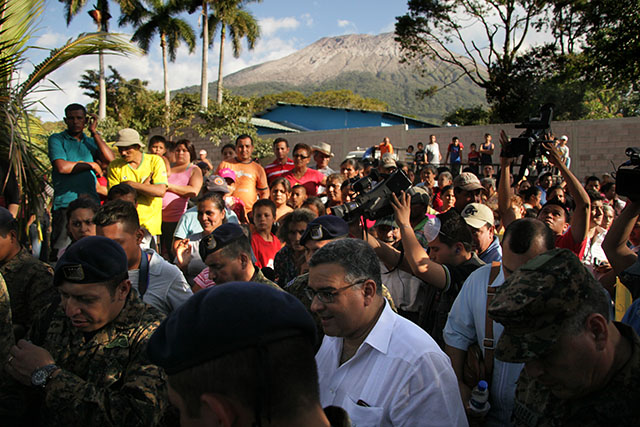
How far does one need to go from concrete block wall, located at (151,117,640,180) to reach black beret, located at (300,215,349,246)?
13348 mm

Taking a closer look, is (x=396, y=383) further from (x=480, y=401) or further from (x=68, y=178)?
(x=68, y=178)

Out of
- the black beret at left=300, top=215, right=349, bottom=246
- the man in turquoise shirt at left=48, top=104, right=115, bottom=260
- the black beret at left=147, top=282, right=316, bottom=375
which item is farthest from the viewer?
the man in turquoise shirt at left=48, top=104, right=115, bottom=260

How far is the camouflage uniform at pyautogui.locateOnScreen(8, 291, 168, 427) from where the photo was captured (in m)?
2.23

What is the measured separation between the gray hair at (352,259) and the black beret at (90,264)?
39.5 inches

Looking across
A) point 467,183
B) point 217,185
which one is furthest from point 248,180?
point 467,183

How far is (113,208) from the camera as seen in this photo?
3.81 meters

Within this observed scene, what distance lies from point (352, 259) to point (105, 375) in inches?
51.3

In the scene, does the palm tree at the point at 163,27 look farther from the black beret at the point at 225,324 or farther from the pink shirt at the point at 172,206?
the black beret at the point at 225,324

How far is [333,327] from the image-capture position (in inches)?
99.0

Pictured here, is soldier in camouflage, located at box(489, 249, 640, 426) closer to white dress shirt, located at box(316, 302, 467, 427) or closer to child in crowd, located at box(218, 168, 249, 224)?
white dress shirt, located at box(316, 302, 467, 427)

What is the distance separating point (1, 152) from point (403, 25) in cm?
2940

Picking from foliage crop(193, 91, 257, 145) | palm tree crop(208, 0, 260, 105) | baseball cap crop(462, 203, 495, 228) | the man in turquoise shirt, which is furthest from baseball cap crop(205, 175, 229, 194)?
palm tree crop(208, 0, 260, 105)

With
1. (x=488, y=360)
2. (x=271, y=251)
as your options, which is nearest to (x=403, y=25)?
(x=271, y=251)

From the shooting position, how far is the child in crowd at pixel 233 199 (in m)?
7.02
